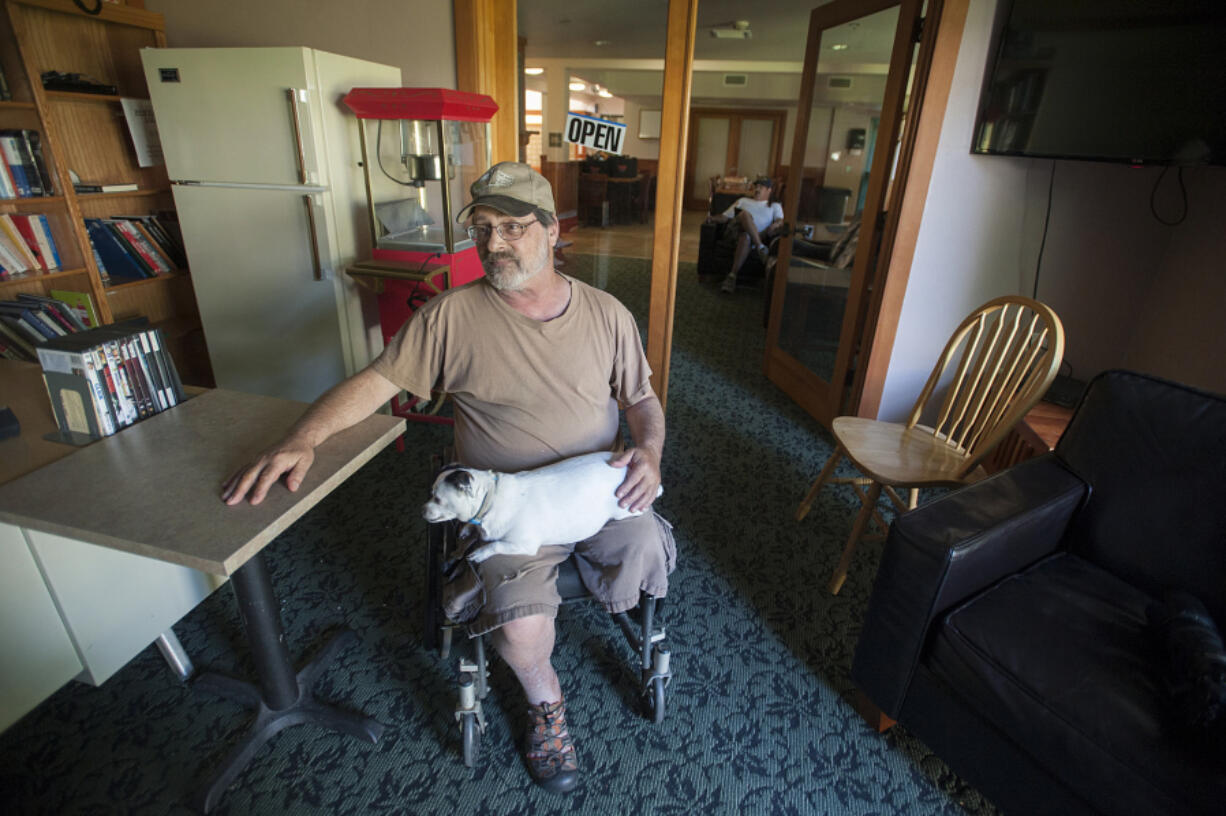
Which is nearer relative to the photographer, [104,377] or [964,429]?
[104,377]

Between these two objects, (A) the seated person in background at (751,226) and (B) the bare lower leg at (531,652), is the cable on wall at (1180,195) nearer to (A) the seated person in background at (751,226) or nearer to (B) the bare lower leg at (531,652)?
(B) the bare lower leg at (531,652)

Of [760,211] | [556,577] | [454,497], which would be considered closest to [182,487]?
[454,497]

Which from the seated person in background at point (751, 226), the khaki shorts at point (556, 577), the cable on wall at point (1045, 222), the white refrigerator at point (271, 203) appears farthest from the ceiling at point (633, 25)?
the khaki shorts at point (556, 577)

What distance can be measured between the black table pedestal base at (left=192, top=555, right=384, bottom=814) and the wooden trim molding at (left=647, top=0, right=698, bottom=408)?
1.62 metres

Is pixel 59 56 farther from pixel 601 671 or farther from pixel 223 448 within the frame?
pixel 601 671

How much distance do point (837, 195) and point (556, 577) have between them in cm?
267

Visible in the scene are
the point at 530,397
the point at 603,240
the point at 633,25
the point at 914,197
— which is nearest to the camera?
the point at 530,397

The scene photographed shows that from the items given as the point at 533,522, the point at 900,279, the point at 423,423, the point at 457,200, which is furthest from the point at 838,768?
the point at 457,200

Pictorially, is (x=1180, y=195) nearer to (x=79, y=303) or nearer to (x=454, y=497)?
(x=454, y=497)

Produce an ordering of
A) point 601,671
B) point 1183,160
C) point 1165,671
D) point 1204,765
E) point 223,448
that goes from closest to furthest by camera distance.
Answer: point 1204,765 < point 1165,671 < point 223,448 < point 601,671 < point 1183,160

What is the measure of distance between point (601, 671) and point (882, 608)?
0.76 meters

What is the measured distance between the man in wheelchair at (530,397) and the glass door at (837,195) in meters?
1.68

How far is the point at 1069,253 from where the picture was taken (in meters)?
2.61

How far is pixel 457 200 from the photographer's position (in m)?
2.89
